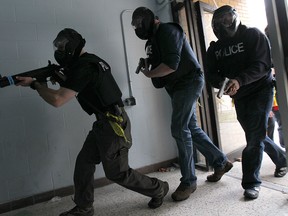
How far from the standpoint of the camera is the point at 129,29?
2709 mm

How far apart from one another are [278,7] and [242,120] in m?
0.80

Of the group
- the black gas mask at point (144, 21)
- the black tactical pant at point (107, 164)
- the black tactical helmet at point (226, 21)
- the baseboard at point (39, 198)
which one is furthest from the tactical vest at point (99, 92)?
the baseboard at point (39, 198)

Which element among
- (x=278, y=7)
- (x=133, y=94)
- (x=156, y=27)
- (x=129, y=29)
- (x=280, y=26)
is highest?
(x=129, y=29)

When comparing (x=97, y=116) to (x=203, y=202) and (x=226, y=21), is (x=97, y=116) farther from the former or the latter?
(x=226, y=21)

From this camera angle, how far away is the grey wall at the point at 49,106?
2154mm

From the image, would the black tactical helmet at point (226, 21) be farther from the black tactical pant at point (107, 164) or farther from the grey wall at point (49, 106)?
the grey wall at point (49, 106)

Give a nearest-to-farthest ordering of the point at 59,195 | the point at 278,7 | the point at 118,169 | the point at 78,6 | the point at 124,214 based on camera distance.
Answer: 1. the point at 278,7
2. the point at 118,169
3. the point at 124,214
4. the point at 59,195
5. the point at 78,6

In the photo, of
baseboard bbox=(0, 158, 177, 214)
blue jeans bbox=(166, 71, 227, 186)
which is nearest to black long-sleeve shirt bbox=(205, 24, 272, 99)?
blue jeans bbox=(166, 71, 227, 186)

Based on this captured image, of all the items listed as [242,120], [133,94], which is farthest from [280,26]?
[133,94]

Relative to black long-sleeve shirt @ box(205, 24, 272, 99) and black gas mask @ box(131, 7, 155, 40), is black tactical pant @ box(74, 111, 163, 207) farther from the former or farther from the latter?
black long-sleeve shirt @ box(205, 24, 272, 99)

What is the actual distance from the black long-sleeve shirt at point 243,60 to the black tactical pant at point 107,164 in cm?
81

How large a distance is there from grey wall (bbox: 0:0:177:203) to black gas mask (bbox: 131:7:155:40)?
73cm

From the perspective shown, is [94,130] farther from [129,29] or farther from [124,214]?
[129,29]

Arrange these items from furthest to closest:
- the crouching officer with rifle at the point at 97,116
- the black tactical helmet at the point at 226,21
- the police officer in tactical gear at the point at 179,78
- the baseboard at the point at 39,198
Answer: the baseboard at the point at 39,198, the police officer in tactical gear at the point at 179,78, the black tactical helmet at the point at 226,21, the crouching officer with rifle at the point at 97,116
